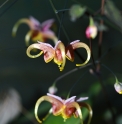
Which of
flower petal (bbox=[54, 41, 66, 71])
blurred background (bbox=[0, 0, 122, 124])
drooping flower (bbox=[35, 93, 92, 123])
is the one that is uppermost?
flower petal (bbox=[54, 41, 66, 71])

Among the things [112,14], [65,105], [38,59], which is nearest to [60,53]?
[65,105]

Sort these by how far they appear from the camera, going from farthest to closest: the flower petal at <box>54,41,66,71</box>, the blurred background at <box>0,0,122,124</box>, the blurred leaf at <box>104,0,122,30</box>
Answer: the blurred background at <box>0,0,122,124</box>
the blurred leaf at <box>104,0,122,30</box>
the flower petal at <box>54,41,66,71</box>

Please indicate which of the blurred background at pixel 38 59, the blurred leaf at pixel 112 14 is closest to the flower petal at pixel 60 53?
the blurred leaf at pixel 112 14

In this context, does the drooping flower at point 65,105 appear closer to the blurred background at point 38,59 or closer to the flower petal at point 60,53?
the flower petal at point 60,53

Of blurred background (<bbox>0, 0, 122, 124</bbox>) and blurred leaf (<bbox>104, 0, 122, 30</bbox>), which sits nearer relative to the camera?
blurred leaf (<bbox>104, 0, 122, 30</bbox>)

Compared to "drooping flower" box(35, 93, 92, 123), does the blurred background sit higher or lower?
lower

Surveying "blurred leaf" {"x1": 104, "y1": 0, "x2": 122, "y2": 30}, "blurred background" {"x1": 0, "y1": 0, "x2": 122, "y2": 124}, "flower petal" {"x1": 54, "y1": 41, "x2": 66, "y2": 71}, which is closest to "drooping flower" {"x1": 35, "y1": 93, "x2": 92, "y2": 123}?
"flower petal" {"x1": 54, "y1": 41, "x2": 66, "y2": 71}

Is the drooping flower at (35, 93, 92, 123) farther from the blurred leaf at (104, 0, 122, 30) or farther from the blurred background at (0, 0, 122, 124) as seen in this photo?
the blurred background at (0, 0, 122, 124)

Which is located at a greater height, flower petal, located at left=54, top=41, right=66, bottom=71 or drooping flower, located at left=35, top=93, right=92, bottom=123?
flower petal, located at left=54, top=41, right=66, bottom=71

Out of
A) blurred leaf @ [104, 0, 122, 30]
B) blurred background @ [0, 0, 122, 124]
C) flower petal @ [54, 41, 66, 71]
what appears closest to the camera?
flower petal @ [54, 41, 66, 71]

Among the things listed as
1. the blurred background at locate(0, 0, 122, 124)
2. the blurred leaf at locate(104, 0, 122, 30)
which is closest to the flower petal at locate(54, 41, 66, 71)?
the blurred leaf at locate(104, 0, 122, 30)
